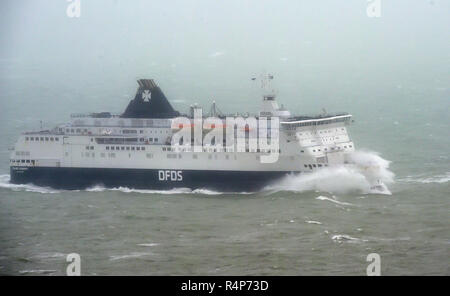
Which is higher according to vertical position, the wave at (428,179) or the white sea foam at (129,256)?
the wave at (428,179)

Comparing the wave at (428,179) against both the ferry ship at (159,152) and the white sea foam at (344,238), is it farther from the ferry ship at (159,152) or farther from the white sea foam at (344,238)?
the white sea foam at (344,238)

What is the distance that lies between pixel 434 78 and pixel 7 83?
49.4 meters

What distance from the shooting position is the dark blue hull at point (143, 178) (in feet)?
170

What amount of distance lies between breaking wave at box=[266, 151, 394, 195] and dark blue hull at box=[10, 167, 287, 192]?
0.80 metres

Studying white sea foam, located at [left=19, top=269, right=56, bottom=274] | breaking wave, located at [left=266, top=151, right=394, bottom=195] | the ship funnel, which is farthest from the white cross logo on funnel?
white sea foam, located at [left=19, top=269, right=56, bottom=274]

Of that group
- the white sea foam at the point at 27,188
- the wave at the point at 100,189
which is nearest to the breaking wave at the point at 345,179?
the wave at the point at 100,189

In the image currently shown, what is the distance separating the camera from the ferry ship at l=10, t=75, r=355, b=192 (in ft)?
170

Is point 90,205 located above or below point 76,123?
below

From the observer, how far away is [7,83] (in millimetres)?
113562

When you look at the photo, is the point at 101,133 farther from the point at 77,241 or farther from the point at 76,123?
the point at 77,241

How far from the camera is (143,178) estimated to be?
53062 millimetres

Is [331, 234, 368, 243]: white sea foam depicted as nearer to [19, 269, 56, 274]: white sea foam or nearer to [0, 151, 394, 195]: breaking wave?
[0, 151, 394, 195]: breaking wave

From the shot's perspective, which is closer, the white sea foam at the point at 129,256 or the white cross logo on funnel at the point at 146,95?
the white sea foam at the point at 129,256

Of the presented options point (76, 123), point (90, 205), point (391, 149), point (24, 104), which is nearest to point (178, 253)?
point (90, 205)
